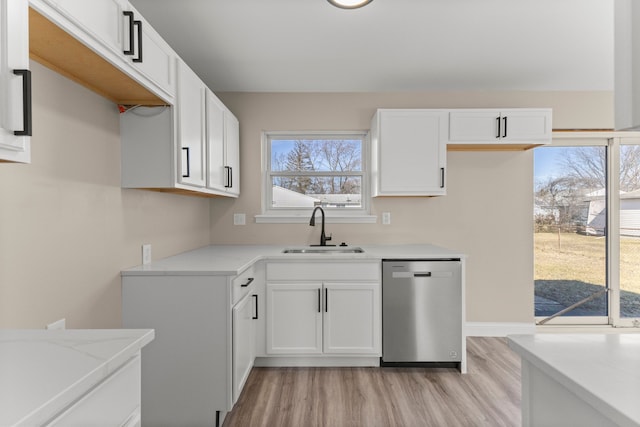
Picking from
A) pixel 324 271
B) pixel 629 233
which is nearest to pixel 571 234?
pixel 629 233

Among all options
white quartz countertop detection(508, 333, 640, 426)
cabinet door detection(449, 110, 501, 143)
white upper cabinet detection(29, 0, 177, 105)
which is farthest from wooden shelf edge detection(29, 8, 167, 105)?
cabinet door detection(449, 110, 501, 143)

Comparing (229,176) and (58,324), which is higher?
(229,176)

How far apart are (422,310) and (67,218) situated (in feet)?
7.72

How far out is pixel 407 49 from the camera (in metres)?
2.66

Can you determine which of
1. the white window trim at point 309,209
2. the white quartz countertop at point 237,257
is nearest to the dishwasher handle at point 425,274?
the white quartz countertop at point 237,257

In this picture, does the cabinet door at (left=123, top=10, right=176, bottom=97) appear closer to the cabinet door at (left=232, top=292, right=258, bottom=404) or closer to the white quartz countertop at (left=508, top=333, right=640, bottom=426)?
the cabinet door at (left=232, top=292, right=258, bottom=404)

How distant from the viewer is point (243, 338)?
2355 mm

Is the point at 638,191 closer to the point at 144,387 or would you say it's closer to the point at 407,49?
the point at 407,49

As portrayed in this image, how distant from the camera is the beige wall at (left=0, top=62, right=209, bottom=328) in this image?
1350 mm

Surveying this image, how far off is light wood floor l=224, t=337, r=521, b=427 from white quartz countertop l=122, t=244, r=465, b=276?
0.88 m

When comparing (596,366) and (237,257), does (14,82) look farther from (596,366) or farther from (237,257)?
(237,257)

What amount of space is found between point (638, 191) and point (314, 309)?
3.34 meters

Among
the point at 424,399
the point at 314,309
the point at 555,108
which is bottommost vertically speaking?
the point at 424,399

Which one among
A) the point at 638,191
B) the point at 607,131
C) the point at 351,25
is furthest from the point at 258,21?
the point at 638,191
